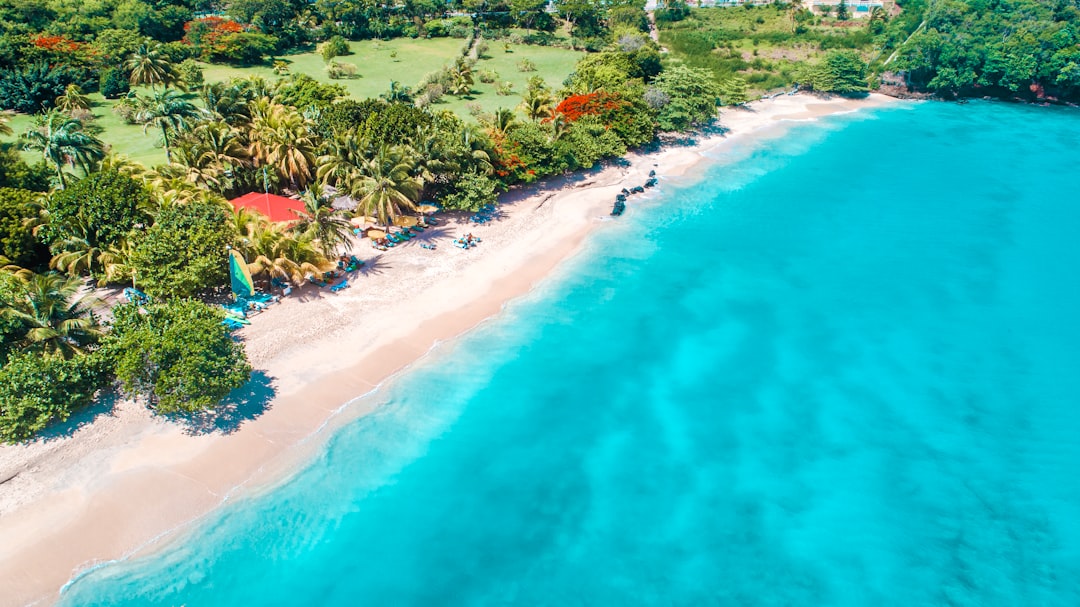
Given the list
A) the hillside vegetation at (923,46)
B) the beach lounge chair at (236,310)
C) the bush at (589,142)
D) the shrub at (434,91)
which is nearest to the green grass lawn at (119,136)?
the beach lounge chair at (236,310)

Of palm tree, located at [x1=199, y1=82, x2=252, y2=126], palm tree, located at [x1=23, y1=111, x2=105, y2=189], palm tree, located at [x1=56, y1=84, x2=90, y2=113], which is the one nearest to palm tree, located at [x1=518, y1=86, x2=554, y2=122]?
palm tree, located at [x1=199, y1=82, x2=252, y2=126]

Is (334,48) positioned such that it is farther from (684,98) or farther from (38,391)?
(38,391)

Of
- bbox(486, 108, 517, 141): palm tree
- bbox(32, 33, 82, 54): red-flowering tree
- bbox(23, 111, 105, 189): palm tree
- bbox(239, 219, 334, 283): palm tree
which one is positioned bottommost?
bbox(239, 219, 334, 283): palm tree

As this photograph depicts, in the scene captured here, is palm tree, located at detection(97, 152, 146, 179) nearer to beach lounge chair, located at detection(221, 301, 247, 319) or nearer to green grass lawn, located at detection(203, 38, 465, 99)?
beach lounge chair, located at detection(221, 301, 247, 319)

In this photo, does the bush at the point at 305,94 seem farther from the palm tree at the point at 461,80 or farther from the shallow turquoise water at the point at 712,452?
the shallow turquoise water at the point at 712,452

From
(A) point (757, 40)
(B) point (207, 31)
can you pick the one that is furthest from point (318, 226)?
(A) point (757, 40)

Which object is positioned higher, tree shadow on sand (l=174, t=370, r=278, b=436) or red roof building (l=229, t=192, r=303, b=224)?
red roof building (l=229, t=192, r=303, b=224)
